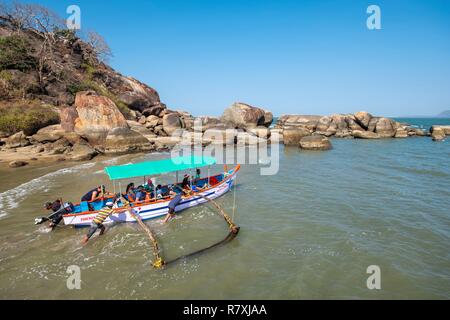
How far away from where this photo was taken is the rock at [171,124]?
135ft

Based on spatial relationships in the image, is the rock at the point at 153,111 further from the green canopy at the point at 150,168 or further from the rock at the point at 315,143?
the green canopy at the point at 150,168

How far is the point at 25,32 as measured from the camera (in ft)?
128

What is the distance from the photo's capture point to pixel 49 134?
93.9 ft

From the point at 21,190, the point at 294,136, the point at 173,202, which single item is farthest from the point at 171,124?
the point at 173,202

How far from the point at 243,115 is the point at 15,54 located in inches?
1327

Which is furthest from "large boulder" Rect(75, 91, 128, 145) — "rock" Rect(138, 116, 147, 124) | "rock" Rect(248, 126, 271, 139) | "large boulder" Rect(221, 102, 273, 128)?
"rock" Rect(248, 126, 271, 139)

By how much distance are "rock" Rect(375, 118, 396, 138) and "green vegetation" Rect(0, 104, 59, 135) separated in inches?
2126

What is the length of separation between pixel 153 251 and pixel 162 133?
3229 centimetres

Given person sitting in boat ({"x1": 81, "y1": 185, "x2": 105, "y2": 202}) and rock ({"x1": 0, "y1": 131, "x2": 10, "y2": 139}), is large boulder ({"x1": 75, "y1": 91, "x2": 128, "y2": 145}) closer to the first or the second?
rock ({"x1": 0, "y1": 131, "x2": 10, "y2": 139})

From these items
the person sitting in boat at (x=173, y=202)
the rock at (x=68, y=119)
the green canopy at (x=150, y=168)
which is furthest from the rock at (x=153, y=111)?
the person sitting in boat at (x=173, y=202)

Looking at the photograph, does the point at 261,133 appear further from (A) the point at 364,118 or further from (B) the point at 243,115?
(A) the point at 364,118

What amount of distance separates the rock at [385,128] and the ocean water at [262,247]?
3469 centimetres
